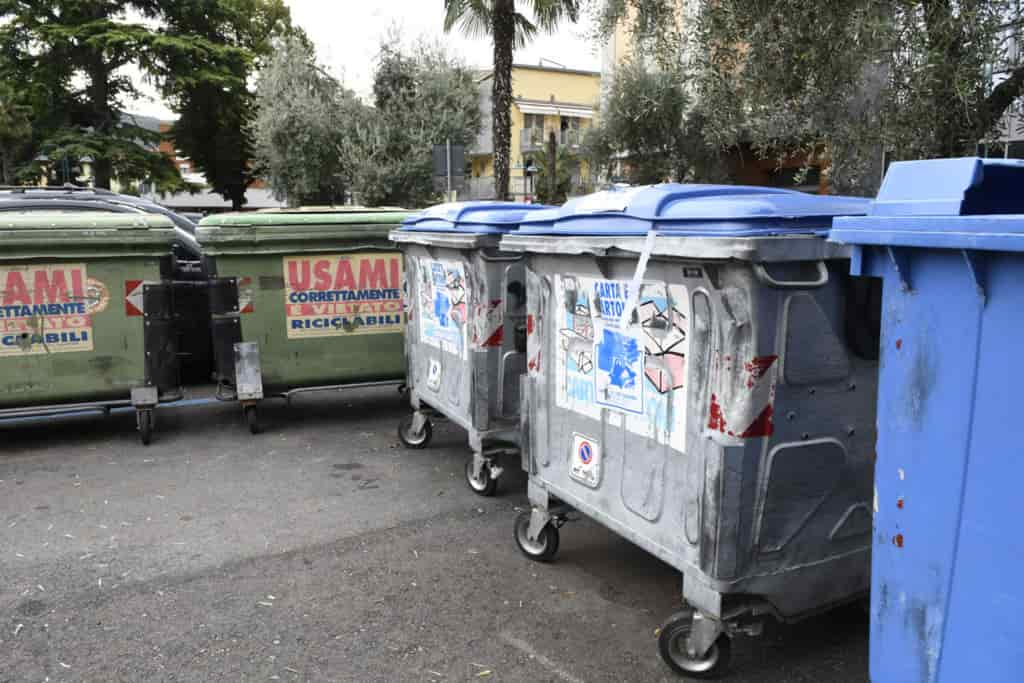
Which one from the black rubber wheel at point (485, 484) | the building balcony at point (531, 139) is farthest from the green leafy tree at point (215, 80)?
the black rubber wheel at point (485, 484)

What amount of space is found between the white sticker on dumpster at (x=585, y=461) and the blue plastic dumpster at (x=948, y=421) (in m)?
1.42

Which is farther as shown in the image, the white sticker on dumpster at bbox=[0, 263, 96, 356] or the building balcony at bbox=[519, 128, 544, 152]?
the building balcony at bbox=[519, 128, 544, 152]

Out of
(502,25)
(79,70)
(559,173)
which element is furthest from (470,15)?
(79,70)

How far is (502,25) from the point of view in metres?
13.7

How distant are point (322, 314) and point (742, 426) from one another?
4512mm

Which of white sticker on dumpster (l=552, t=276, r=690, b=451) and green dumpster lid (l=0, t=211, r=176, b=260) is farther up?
green dumpster lid (l=0, t=211, r=176, b=260)

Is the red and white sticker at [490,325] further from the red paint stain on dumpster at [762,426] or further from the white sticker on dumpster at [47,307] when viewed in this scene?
the white sticker on dumpster at [47,307]

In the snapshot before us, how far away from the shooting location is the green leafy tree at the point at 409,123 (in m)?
21.6

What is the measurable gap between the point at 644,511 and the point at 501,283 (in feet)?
6.30

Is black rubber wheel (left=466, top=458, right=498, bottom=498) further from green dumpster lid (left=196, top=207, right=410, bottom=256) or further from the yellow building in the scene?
the yellow building

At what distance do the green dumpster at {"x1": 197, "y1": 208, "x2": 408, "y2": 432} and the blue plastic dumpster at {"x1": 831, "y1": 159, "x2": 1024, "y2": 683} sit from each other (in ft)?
15.8

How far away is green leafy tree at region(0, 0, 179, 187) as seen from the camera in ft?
85.6

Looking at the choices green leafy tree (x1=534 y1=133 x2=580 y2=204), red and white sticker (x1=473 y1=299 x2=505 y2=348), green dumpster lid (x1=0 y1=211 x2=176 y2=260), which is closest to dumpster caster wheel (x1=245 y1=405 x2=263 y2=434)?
green dumpster lid (x1=0 y1=211 x2=176 y2=260)

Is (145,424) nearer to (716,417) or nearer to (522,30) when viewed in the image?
(716,417)
